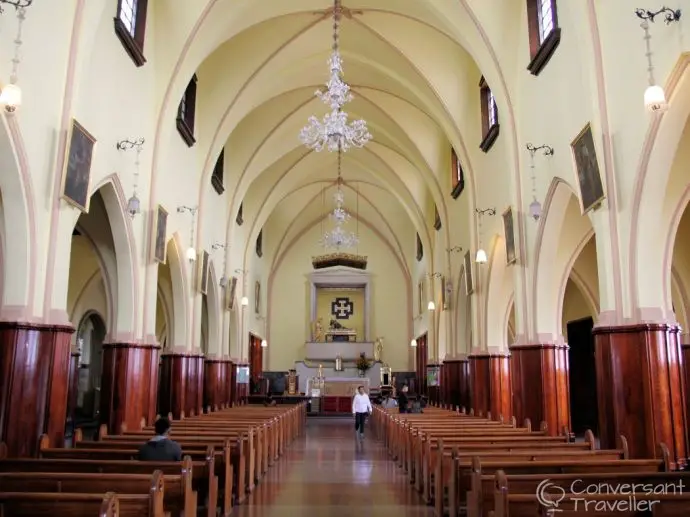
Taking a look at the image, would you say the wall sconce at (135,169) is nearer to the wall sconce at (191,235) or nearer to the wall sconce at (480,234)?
the wall sconce at (191,235)

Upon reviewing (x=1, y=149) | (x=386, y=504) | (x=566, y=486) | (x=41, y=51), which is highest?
(x=41, y=51)

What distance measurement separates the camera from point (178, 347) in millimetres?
16031

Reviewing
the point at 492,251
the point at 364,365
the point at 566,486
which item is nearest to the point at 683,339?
the point at 492,251

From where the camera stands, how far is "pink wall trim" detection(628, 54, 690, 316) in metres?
7.18

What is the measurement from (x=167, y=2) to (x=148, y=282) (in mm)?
5657

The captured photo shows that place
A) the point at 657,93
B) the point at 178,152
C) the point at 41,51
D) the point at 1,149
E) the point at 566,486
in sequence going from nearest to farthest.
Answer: the point at 566,486
the point at 657,93
the point at 1,149
the point at 41,51
the point at 178,152

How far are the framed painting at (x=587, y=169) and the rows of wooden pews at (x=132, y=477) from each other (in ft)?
19.5

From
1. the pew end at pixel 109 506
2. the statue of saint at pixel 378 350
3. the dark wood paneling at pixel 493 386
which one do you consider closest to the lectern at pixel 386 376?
the statue of saint at pixel 378 350

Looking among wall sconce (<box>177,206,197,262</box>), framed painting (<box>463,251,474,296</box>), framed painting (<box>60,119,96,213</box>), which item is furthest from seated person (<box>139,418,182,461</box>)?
framed painting (<box>463,251,474,296</box>)

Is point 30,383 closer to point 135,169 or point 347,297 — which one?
point 135,169

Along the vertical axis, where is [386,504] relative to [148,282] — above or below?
below

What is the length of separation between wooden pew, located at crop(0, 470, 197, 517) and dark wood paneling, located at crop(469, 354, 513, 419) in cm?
1122

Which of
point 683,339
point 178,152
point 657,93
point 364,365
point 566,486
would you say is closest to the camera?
point 566,486

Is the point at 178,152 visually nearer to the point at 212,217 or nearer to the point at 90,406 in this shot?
the point at 212,217
